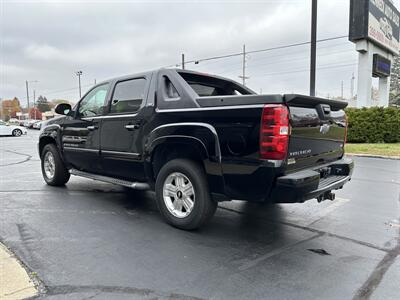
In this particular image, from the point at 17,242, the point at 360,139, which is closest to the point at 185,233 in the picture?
the point at 17,242

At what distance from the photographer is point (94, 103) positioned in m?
5.80

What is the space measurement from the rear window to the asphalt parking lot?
180 cm

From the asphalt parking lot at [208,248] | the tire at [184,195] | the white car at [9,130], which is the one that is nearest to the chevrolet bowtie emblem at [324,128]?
the asphalt parking lot at [208,248]

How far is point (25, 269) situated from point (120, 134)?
7.54 ft

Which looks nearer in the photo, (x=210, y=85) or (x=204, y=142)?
(x=204, y=142)

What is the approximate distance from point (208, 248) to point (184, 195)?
0.74 meters

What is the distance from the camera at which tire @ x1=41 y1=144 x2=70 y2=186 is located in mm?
6629

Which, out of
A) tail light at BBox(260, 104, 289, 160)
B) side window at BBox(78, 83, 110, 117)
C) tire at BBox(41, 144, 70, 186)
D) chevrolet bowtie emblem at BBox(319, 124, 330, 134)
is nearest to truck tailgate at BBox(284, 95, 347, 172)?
chevrolet bowtie emblem at BBox(319, 124, 330, 134)

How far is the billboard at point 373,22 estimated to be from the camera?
1812cm

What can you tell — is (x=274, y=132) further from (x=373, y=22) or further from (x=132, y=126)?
(x=373, y=22)

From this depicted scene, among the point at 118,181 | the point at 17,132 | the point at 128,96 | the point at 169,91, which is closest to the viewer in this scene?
the point at 169,91

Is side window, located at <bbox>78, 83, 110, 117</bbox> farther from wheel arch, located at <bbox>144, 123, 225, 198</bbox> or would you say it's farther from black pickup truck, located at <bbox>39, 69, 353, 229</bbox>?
wheel arch, located at <bbox>144, 123, 225, 198</bbox>

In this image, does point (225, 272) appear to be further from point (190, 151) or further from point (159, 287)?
point (190, 151)

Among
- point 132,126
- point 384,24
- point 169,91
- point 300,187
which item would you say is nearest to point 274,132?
point 300,187
